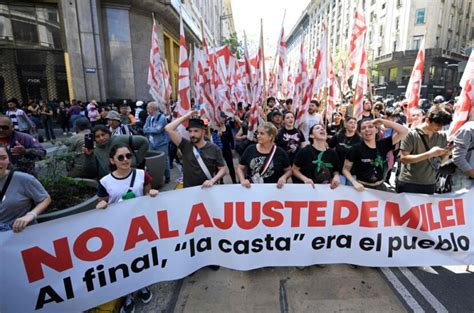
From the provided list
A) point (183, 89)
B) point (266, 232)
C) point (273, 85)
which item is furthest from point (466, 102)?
point (273, 85)

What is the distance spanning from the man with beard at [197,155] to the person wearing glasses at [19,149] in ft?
5.72

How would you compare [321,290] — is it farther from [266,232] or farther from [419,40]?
[419,40]

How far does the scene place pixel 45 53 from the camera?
1407cm

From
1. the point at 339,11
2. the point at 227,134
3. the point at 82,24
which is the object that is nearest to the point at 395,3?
the point at 339,11

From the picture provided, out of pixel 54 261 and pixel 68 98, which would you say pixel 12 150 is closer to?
pixel 54 261

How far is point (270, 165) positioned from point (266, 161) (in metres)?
0.07

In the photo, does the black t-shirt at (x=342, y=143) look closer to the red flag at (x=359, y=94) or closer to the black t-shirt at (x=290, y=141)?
the black t-shirt at (x=290, y=141)

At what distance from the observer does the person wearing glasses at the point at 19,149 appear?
11.0 ft

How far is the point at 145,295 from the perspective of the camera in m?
2.92

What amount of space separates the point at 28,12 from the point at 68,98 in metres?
4.40

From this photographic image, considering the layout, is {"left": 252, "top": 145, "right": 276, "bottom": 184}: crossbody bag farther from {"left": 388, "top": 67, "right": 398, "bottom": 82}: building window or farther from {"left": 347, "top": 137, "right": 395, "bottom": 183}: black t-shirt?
{"left": 388, "top": 67, "right": 398, "bottom": 82}: building window

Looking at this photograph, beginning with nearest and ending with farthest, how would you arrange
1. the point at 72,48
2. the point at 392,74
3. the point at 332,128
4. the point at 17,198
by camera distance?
the point at 17,198 → the point at 332,128 → the point at 72,48 → the point at 392,74

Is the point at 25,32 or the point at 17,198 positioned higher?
the point at 25,32

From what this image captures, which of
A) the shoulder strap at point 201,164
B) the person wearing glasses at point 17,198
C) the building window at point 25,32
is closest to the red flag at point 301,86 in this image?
the shoulder strap at point 201,164
